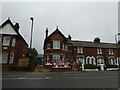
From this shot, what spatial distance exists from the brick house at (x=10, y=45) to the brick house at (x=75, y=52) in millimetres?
6481

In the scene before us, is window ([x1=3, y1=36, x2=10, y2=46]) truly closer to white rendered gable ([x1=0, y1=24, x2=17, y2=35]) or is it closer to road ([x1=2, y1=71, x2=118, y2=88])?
white rendered gable ([x1=0, y1=24, x2=17, y2=35])

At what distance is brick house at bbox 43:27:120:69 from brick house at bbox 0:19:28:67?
21.3 ft

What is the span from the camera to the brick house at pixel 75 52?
2870 centimetres

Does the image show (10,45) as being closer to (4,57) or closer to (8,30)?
(4,57)

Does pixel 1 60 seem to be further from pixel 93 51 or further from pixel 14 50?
pixel 93 51

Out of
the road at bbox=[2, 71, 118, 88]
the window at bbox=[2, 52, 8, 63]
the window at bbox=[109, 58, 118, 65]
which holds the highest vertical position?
the window at bbox=[2, 52, 8, 63]

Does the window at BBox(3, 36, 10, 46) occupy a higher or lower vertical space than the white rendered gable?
lower

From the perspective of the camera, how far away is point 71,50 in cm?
3428

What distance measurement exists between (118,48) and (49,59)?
2398cm

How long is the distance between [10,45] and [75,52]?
57.5ft

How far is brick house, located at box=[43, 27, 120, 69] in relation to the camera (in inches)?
1130

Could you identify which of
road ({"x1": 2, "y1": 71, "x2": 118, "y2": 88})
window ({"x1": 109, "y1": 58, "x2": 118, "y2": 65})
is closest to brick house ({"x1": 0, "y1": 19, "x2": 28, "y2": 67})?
road ({"x1": 2, "y1": 71, "x2": 118, "y2": 88})

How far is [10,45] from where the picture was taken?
25.2 m

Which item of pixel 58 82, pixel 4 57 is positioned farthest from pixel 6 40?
pixel 58 82
